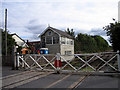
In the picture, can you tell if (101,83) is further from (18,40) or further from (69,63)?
(18,40)

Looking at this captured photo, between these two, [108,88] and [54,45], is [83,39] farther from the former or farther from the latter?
[108,88]

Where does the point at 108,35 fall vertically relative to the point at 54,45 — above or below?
above

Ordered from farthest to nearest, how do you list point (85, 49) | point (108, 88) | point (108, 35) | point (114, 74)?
point (85, 49)
point (108, 35)
point (114, 74)
point (108, 88)

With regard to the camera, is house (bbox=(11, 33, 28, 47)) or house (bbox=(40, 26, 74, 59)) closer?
house (bbox=(40, 26, 74, 59))

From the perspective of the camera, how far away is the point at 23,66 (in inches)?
378

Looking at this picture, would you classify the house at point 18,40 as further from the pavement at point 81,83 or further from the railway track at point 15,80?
the pavement at point 81,83

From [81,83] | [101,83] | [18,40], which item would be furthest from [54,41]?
[18,40]

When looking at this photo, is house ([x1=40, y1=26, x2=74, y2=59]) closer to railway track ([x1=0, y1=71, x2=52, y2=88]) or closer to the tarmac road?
railway track ([x1=0, y1=71, x2=52, y2=88])

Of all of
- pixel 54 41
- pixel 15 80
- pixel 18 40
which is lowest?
pixel 15 80

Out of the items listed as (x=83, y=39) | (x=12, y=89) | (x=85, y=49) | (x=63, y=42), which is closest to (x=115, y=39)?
(x=63, y=42)

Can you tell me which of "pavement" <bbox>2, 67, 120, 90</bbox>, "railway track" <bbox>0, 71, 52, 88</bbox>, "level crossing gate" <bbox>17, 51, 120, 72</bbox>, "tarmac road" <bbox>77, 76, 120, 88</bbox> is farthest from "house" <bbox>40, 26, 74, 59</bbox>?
"tarmac road" <bbox>77, 76, 120, 88</bbox>

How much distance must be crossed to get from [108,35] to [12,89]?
1963cm

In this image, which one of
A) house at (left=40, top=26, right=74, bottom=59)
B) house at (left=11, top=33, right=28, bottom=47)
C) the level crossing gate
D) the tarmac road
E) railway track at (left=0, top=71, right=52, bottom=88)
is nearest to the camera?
the tarmac road

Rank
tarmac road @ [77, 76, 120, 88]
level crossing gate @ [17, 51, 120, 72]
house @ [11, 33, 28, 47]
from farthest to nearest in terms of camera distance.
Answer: house @ [11, 33, 28, 47] → level crossing gate @ [17, 51, 120, 72] → tarmac road @ [77, 76, 120, 88]
